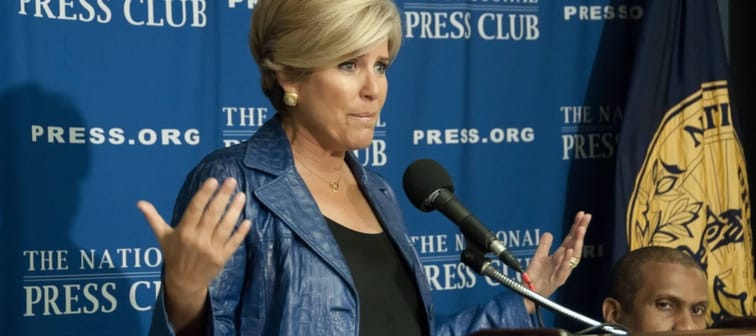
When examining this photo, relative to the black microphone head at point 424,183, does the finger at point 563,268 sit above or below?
below

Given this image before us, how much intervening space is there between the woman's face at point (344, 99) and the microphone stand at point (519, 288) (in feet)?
1.24

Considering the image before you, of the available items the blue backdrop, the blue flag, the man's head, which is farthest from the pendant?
the blue flag

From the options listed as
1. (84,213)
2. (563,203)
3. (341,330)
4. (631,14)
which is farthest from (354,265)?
(631,14)

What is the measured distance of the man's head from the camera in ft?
10.2

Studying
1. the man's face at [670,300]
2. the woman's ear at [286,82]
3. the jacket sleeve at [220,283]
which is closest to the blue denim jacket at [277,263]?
the jacket sleeve at [220,283]

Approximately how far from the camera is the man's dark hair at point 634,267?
3.20 m

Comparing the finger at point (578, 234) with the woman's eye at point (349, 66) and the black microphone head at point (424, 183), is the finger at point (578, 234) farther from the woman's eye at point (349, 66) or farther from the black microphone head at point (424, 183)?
the woman's eye at point (349, 66)

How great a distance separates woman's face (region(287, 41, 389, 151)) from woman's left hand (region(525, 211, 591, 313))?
1.44 ft

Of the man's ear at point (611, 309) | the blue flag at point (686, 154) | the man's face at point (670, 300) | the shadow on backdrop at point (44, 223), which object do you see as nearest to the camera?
the shadow on backdrop at point (44, 223)

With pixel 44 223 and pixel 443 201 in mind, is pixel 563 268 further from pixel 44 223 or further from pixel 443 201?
pixel 44 223

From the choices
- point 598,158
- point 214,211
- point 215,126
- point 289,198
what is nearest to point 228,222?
point 214,211

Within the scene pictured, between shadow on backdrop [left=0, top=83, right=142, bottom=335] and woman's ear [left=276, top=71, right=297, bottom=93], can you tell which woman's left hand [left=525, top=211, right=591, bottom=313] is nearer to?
woman's ear [left=276, top=71, right=297, bottom=93]

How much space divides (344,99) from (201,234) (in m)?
0.53

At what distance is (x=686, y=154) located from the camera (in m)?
3.70
